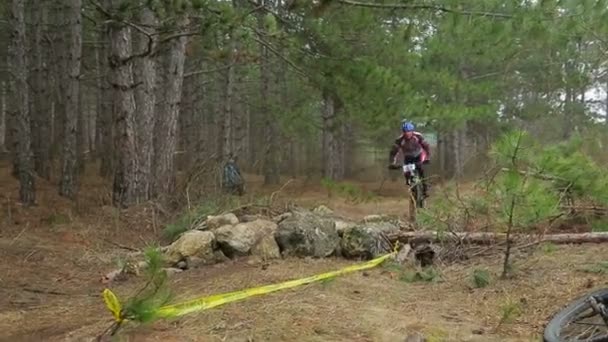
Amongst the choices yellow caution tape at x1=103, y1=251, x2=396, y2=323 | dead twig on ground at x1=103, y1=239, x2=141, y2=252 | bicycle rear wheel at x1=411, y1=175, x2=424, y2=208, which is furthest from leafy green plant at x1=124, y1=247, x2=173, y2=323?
bicycle rear wheel at x1=411, y1=175, x2=424, y2=208

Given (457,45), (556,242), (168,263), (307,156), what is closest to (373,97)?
(457,45)

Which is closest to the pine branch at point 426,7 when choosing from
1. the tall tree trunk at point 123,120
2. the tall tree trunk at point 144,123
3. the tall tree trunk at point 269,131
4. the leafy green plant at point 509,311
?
the leafy green plant at point 509,311

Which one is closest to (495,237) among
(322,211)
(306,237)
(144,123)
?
(306,237)

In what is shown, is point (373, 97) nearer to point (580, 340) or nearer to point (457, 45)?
point (457, 45)

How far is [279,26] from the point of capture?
9320 mm

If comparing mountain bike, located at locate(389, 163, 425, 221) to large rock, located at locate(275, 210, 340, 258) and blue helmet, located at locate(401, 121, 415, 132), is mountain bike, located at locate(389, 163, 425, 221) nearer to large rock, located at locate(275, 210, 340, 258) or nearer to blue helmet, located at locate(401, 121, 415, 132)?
blue helmet, located at locate(401, 121, 415, 132)

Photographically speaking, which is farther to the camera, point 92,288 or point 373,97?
point 373,97

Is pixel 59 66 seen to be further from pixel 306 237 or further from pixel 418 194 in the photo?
pixel 306 237

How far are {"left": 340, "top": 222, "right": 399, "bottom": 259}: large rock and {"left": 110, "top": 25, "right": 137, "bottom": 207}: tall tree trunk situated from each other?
4.17 m

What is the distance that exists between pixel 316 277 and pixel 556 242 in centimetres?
302

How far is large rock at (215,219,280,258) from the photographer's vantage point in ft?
23.2

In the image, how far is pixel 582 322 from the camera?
453cm

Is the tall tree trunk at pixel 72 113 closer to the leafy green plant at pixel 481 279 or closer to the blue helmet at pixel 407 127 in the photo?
the blue helmet at pixel 407 127

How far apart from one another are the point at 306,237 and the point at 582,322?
3.30 meters
